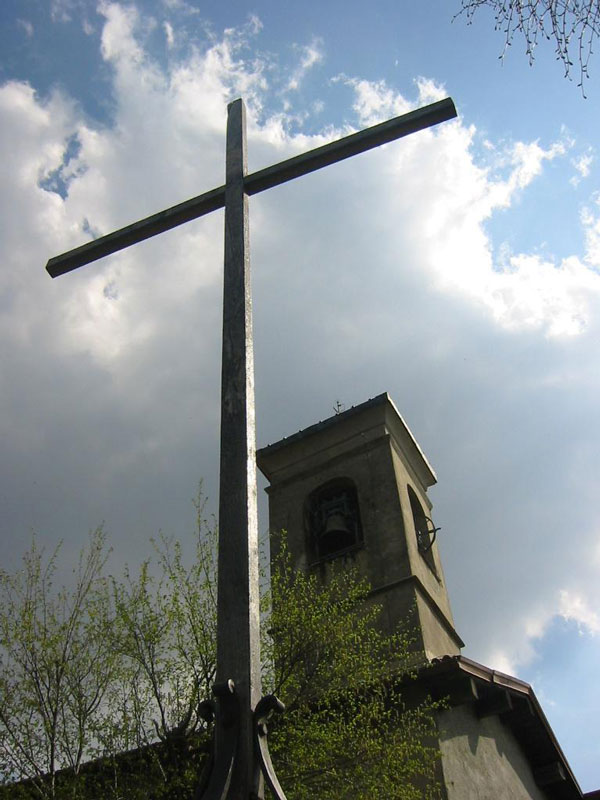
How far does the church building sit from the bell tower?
0.8 inches

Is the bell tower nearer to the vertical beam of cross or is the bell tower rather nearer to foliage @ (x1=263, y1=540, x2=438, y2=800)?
foliage @ (x1=263, y1=540, x2=438, y2=800)

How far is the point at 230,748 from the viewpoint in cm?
223

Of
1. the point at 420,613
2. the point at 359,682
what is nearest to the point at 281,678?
the point at 359,682

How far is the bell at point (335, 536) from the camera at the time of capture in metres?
12.6

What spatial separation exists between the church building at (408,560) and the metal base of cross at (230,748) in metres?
7.31

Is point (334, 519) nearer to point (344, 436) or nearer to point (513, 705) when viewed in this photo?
point (344, 436)

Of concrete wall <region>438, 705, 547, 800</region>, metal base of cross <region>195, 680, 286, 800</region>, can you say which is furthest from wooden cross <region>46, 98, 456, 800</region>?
concrete wall <region>438, 705, 547, 800</region>

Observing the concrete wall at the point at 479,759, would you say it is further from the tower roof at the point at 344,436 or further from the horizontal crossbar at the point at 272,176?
the horizontal crossbar at the point at 272,176

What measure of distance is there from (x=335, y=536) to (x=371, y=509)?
781 millimetres

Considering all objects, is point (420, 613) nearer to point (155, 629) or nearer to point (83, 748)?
point (155, 629)

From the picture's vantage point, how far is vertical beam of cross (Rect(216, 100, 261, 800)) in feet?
7.73

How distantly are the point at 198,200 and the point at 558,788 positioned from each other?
38.9 ft

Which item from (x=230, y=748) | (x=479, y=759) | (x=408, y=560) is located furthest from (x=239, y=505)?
(x=408, y=560)

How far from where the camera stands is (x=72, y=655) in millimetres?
8656
